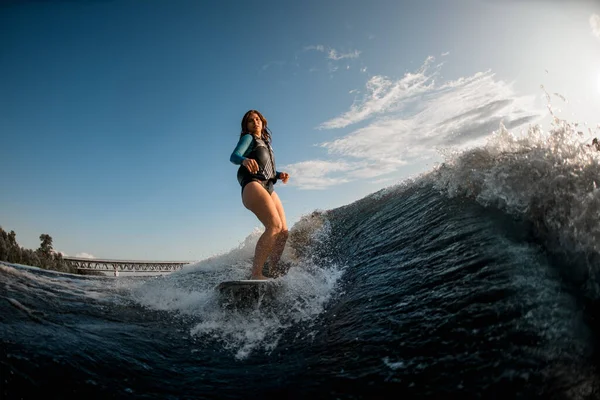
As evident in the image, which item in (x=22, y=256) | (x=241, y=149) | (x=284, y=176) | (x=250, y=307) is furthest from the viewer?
(x=22, y=256)

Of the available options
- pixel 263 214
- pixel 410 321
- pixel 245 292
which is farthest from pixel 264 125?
pixel 410 321

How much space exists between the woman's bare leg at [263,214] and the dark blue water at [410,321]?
45 cm

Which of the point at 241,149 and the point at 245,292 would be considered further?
the point at 241,149

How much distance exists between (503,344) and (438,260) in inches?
44.2

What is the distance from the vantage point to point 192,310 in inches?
146

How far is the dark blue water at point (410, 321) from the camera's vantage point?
1.65 metres

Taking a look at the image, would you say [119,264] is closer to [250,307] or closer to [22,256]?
[22,256]

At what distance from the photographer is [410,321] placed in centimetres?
215

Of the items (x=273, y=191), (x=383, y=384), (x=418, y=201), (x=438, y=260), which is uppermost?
(x=273, y=191)

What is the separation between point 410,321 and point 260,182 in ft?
Result: 8.35

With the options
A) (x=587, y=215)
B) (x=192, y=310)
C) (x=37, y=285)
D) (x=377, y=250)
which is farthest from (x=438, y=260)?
(x=37, y=285)

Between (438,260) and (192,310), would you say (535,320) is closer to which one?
(438,260)

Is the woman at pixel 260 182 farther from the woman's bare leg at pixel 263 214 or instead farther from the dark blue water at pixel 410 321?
the dark blue water at pixel 410 321

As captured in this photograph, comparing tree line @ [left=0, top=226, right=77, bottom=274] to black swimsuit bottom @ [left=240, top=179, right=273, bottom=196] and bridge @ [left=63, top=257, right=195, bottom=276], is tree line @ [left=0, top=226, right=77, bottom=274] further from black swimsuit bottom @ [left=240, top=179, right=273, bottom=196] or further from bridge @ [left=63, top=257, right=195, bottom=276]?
black swimsuit bottom @ [left=240, top=179, right=273, bottom=196]
